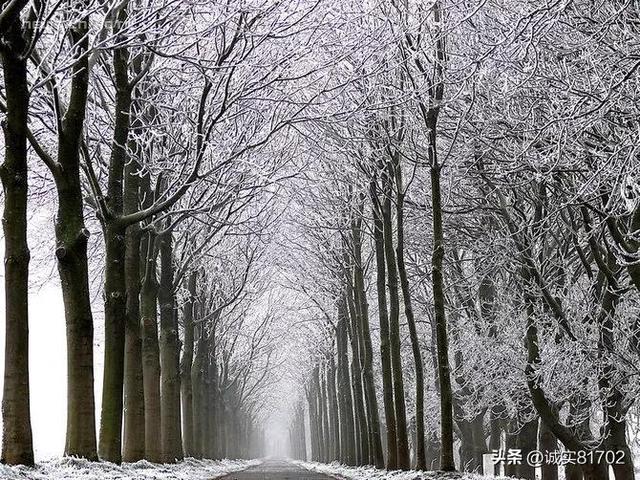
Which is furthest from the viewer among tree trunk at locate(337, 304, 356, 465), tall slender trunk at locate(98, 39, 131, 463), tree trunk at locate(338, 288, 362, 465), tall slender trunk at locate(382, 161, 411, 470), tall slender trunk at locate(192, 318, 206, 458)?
tree trunk at locate(337, 304, 356, 465)

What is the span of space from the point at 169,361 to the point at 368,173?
7.34 m

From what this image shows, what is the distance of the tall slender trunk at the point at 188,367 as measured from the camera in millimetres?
24281

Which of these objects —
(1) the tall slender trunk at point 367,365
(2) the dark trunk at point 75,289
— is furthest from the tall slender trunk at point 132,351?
(1) the tall slender trunk at point 367,365

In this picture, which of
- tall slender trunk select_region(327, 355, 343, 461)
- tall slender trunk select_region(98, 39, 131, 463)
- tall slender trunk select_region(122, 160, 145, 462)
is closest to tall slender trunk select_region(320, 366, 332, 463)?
tall slender trunk select_region(327, 355, 343, 461)

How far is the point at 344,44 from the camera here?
12891 millimetres

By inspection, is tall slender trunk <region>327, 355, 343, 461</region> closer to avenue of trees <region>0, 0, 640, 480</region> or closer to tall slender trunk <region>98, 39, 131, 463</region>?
avenue of trees <region>0, 0, 640, 480</region>

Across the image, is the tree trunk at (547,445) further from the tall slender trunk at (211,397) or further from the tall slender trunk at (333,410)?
the tall slender trunk at (333,410)

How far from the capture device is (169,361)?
20.3 m

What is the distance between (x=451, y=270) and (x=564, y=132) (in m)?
13.2

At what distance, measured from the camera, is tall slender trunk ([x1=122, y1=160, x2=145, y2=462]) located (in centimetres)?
1477

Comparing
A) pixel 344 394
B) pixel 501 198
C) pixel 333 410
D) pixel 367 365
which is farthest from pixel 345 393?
pixel 501 198

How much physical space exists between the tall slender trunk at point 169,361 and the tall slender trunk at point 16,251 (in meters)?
9.45

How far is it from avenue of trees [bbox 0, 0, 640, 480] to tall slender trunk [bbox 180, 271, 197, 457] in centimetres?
13

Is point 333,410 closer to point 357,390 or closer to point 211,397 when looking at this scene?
point 211,397
